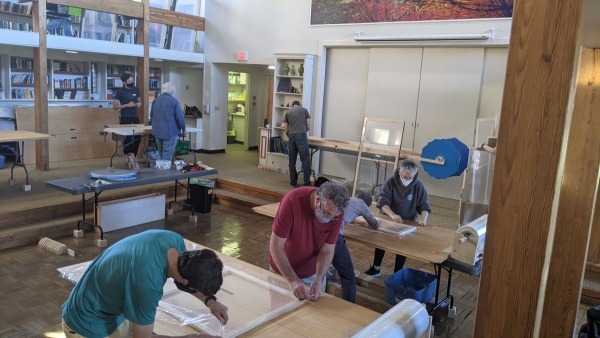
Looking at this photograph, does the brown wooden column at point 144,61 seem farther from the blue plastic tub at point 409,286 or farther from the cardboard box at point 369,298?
the blue plastic tub at point 409,286

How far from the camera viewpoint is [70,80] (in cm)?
1018

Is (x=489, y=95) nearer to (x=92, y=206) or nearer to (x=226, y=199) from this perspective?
(x=226, y=199)

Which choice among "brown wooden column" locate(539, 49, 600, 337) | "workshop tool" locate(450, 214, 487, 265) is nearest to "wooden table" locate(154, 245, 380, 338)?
"brown wooden column" locate(539, 49, 600, 337)

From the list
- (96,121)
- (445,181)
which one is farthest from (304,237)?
(96,121)

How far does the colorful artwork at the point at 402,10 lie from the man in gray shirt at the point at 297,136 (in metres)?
2.03

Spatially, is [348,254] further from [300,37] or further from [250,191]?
[300,37]

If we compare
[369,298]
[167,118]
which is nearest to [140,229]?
[167,118]

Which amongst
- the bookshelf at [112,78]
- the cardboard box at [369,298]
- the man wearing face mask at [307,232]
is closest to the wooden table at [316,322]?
the man wearing face mask at [307,232]

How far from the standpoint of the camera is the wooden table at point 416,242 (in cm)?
364

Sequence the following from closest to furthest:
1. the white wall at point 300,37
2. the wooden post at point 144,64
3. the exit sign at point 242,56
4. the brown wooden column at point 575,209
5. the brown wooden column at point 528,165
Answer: the brown wooden column at point 528,165 → the brown wooden column at point 575,209 → the white wall at point 300,37 → the wooden post at point 144,64 → the exit sign at point 242,56

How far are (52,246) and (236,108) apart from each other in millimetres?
8287

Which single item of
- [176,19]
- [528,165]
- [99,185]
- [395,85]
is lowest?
[99,185]

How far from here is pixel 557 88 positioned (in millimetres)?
1561

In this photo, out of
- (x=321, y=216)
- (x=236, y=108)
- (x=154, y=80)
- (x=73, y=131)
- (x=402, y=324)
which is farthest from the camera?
(x=236, y=108)
